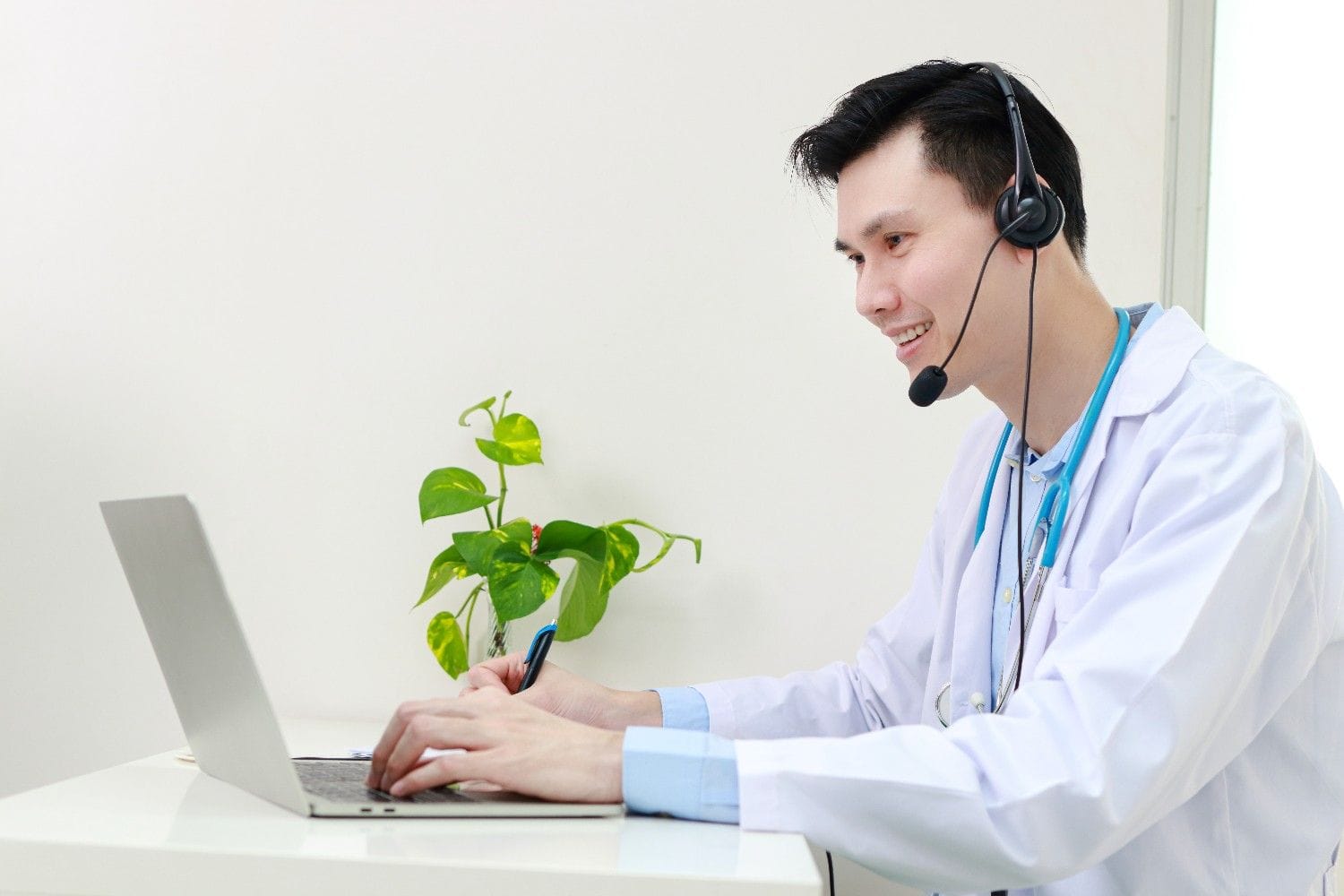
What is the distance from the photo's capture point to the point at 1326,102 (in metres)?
1.94

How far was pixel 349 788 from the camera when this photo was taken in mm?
898

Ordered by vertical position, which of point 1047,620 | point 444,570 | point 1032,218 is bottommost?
point 444,570

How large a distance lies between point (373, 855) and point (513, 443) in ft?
3.62

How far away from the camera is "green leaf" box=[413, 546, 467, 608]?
5.71 ft

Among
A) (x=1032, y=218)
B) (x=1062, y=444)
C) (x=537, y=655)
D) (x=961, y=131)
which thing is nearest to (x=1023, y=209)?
(x=1032, y=218)

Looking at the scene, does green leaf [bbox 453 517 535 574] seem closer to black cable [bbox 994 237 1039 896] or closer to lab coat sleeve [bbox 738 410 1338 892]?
black cable [bbox 994 237 1039 896]

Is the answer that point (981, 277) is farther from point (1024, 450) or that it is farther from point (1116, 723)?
point (1116, 723)

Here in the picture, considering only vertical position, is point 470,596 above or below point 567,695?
below

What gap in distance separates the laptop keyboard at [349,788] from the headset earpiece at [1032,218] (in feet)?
2.45

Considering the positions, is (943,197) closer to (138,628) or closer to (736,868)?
(736,868)

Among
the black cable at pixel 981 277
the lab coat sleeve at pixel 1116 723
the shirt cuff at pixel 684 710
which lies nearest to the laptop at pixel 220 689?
the lab coat sleeve at pixel 1116 723

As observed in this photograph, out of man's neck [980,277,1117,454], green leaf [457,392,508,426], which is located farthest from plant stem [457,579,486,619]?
man's neck [980,277,1117,454]

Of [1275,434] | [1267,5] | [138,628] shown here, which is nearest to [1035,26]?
[1267,5]

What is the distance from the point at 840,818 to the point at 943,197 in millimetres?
673
